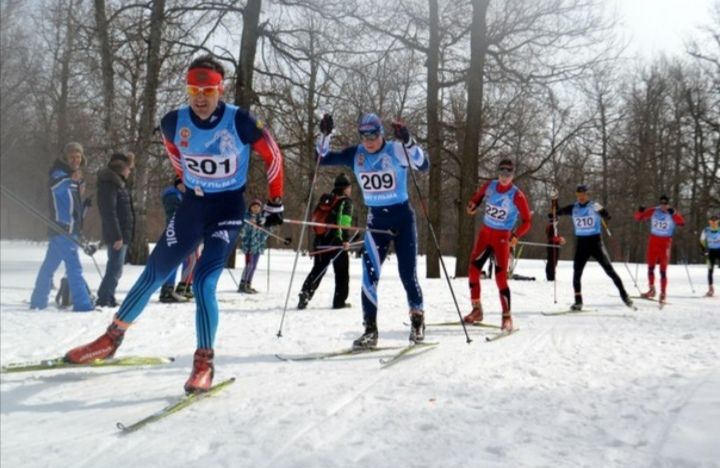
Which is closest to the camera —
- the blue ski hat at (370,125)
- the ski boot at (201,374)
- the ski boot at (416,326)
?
the ski boot at (201,374)

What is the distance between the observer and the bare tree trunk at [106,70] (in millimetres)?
12680

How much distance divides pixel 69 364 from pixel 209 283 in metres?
1.21

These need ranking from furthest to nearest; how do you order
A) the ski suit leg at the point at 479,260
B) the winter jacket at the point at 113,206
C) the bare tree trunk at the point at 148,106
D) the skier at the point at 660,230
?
1. the bare tree trunk at the point at 148,106
2. the skier at the point at 660,230
3. the winter jacket at the point at 113,206
4. the ski suit leg at the point at 479,260

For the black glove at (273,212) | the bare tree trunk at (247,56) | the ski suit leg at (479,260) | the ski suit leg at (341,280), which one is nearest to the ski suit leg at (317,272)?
the ski suit leg at (341,280)

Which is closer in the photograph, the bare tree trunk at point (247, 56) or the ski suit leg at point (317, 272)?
the ski suit leg at point (317, 272)

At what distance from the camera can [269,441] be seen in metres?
2.74

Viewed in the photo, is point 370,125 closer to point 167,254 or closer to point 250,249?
point 167,254

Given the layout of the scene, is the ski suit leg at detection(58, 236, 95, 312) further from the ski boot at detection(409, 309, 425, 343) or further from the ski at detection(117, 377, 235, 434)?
the ski boot at detection(409, 309, 425, 343)

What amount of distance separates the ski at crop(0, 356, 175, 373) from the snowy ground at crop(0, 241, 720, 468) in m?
0.08

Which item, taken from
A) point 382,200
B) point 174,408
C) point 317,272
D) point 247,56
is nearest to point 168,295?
point 317,272

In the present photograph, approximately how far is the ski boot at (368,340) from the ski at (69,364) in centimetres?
177

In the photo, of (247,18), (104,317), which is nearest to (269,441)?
(104,317)

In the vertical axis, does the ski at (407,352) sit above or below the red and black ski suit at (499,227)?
below

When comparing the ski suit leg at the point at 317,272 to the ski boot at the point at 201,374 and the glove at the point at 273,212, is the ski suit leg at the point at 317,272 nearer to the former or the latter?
the glove at the point at 273,212
